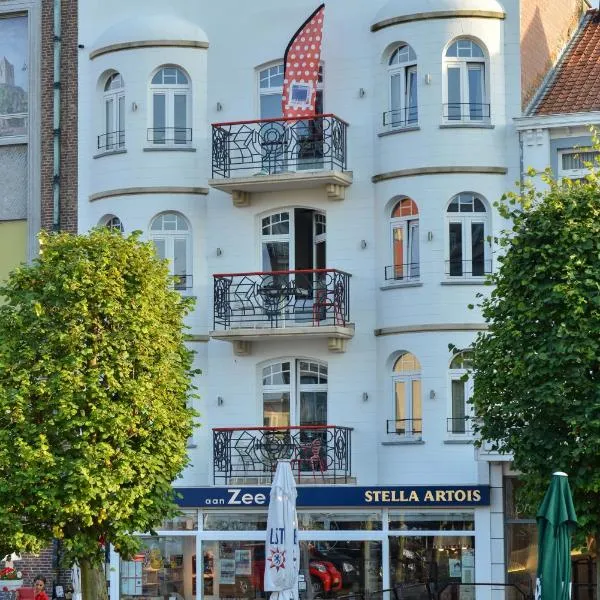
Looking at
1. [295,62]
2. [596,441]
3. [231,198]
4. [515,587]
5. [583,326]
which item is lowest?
[515,587]

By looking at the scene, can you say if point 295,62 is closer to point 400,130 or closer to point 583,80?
point 400,130

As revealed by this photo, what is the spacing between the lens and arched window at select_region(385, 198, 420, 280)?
115 ft

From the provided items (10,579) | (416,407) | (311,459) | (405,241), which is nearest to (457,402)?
(416,407)

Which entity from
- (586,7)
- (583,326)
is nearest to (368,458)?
(583,326)

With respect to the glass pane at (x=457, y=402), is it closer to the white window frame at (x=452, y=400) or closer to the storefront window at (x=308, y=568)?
the white window frame at (x=452, y=400)

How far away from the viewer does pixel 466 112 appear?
3488 cm

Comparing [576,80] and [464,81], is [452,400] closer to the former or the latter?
[464,81]

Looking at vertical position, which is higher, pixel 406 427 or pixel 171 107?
pixel 171 107

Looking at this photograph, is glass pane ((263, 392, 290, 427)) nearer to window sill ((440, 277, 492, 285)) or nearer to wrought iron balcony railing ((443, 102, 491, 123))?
window sill ((440, 277, 492, 285))

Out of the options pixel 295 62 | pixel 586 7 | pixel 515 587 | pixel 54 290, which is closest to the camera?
pixel 54 290

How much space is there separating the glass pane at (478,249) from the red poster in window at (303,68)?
3.94 metres

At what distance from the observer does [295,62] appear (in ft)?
116

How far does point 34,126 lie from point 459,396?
10814mm

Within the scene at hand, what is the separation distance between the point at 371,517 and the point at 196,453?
152 inches
